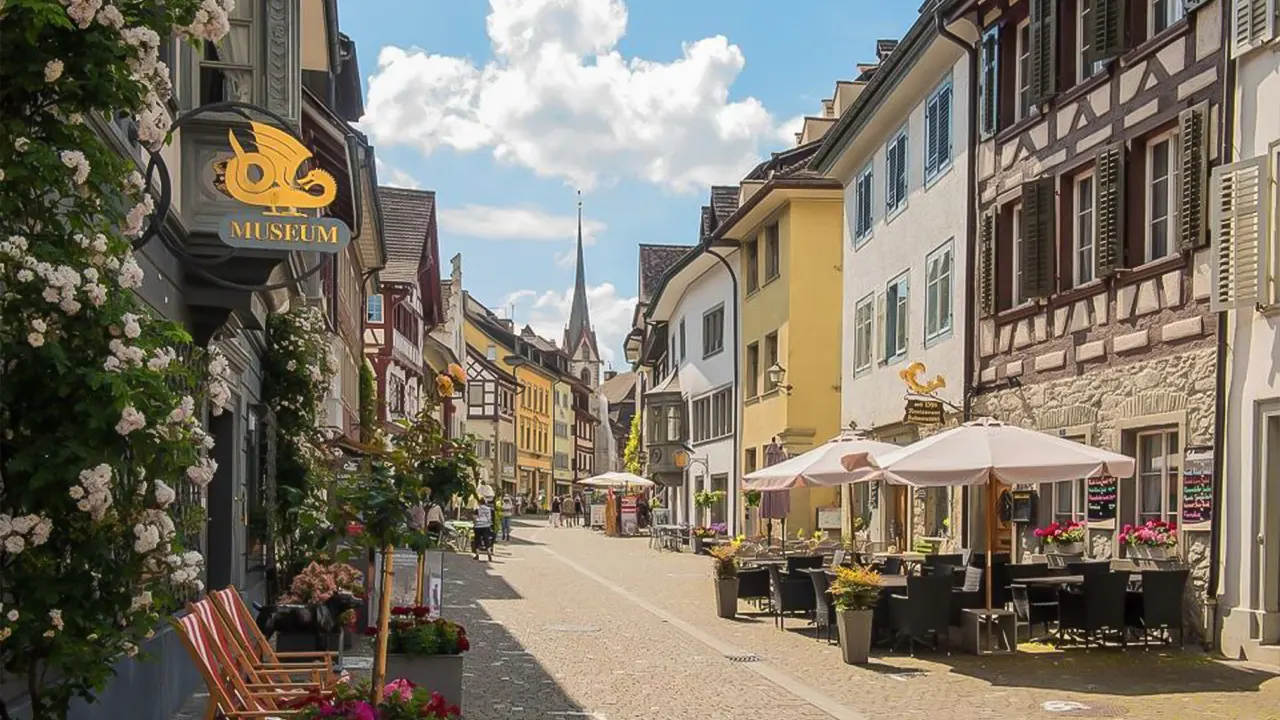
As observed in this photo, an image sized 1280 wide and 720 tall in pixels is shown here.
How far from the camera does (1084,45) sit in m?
17.3

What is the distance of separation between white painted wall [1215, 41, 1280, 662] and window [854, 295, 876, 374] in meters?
13.2

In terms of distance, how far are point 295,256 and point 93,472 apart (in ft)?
32.4

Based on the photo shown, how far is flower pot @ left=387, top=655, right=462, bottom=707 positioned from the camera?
9.71 metres

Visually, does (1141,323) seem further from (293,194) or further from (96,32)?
(96,32)

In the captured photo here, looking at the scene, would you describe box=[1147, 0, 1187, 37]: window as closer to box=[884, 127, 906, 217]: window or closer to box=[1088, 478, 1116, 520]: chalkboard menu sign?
box=[1088, 478, 1116, 520]: chalkboard menu sign

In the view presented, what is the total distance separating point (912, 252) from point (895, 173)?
198cm

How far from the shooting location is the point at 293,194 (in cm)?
902

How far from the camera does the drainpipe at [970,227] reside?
20.7 metres

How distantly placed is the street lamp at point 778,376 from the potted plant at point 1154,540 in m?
17.8

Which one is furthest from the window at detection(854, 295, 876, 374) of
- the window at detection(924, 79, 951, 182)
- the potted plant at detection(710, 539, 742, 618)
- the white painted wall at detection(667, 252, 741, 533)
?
the white painted wall at detection(667, 252, 741, 533)

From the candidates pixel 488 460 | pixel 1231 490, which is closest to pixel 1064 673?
pixel 1231 490

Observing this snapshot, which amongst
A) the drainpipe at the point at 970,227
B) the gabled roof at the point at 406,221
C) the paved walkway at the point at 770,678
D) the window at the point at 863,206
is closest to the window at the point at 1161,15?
the drainpipe at the point at 970,227

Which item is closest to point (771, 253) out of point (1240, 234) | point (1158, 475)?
point (1158, 475)

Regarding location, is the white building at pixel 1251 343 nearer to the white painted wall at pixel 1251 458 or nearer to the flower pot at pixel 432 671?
the white painted wall at pixel 1251 458
